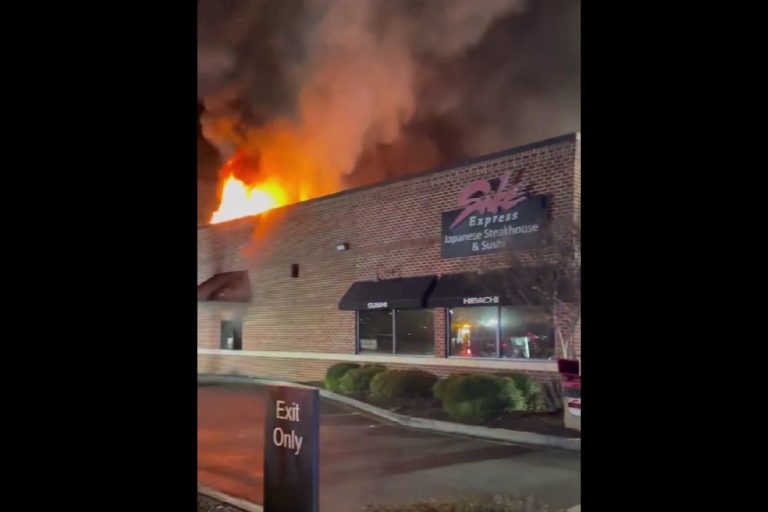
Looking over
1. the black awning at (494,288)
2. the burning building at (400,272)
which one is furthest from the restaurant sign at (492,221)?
the black awning at (494,288)

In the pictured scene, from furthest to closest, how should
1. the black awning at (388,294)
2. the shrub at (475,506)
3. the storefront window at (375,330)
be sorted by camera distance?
the storefront window at (375,330) < the black awning at (388,294) < the shrub at (475,506)

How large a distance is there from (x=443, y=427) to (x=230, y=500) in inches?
58.0

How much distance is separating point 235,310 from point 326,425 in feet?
3.62

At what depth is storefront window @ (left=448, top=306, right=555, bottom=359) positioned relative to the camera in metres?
3.38

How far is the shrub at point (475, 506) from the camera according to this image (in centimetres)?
301

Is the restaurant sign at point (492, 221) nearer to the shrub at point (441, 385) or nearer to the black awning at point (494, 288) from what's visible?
the black awning at point (494, 288)

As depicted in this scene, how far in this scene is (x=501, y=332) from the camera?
3686mm

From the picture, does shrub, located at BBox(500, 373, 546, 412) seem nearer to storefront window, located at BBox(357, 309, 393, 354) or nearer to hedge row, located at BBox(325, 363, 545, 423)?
hedge row, located at BBox(325, 363, 545, 423)

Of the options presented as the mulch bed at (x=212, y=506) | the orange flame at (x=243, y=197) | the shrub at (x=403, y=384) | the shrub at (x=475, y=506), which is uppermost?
Answer: the orange flame at (x=243, y=197)

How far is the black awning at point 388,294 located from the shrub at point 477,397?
1.90 ft
